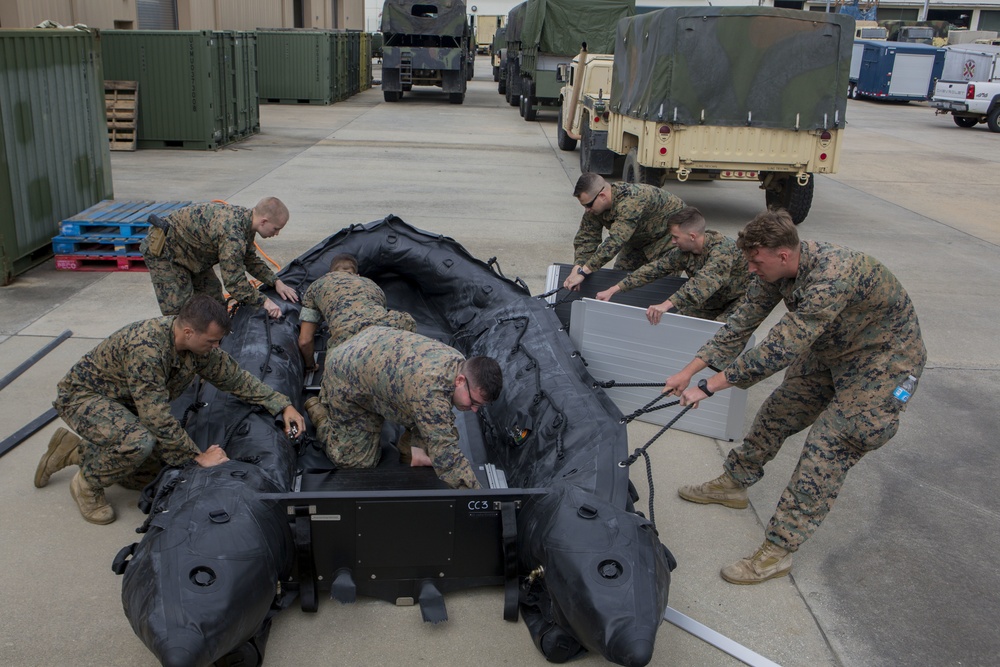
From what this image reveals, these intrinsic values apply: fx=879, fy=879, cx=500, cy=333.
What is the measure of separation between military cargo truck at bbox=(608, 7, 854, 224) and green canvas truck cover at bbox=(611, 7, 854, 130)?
0.01 meters

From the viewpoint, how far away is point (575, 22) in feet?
56.5

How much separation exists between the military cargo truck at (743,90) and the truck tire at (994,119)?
15.4m

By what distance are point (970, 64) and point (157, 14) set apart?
69.5ft

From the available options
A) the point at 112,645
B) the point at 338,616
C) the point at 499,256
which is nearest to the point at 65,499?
the point at 112,645

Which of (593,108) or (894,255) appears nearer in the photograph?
(894,255)

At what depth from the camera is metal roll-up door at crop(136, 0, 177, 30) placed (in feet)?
54.4

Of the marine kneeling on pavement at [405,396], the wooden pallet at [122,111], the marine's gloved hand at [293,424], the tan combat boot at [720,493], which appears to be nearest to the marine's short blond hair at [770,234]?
the marine kneeling on pavement at [405,396]

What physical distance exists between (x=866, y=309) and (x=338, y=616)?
8.29 feet

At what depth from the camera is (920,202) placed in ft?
43.3

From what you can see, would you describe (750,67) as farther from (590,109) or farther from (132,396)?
(132,396)

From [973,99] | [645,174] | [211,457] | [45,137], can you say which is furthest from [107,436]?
[973,99]

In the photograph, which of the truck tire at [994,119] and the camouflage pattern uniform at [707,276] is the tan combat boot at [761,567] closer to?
the camouflage pattern uniform at [707,276]

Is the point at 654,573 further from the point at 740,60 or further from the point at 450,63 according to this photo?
the point at 450,63

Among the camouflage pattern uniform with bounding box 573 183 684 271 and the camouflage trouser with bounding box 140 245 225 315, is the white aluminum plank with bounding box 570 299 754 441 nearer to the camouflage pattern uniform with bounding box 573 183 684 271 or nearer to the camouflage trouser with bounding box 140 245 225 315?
the camouflage pattern uniform with bounding box 573 183 684 271
